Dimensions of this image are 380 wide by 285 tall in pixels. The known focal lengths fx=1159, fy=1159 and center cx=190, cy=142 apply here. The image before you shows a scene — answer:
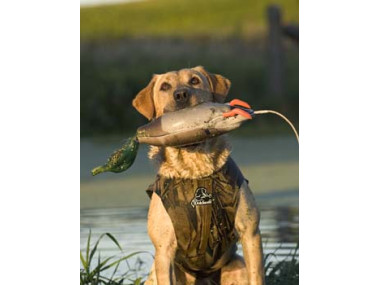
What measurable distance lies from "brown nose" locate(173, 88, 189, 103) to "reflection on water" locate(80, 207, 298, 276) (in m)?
1.96

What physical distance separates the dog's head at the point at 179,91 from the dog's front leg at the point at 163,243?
616mm

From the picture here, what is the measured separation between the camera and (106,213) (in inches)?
483

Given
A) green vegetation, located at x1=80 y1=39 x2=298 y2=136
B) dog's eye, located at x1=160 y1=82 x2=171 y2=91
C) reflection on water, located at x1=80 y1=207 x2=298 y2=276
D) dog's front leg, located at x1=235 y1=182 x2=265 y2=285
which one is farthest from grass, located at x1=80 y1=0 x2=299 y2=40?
dog's front leg, located at x1=235 y1=182 x2=265 y2=285

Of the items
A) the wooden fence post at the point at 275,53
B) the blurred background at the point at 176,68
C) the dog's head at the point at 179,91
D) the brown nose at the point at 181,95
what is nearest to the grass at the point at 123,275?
the blurred background at the point at 176,68

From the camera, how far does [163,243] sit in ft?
23.0

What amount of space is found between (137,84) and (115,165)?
47.1 feet

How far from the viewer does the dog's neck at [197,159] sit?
23.2 ft

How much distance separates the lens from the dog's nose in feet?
22.9

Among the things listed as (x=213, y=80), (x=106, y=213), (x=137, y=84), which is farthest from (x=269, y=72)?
(x=213, y=80)

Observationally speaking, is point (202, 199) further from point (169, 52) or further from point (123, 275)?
point (169, 52)

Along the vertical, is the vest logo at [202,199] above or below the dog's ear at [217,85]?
below

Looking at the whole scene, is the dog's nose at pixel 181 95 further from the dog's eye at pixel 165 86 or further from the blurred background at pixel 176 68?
the blurred background at pixel 176 68

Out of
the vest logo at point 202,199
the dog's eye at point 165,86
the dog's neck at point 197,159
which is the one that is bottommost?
the vest logo at point 202,199

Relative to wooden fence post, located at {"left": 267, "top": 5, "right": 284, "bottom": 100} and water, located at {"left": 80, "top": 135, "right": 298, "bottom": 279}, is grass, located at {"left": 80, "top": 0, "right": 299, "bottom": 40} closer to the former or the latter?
wooden fence post, located at {"left": 267, "top": 5, "right": 284, "bottom": 100}
